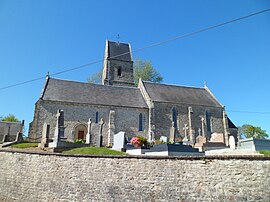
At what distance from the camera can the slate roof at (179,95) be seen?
27283 mm

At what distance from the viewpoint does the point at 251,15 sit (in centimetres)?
702

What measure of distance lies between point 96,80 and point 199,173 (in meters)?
35.7

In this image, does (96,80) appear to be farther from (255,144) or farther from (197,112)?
(255,144)

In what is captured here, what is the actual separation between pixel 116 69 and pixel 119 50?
14.1 ft

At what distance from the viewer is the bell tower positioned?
1363 inches

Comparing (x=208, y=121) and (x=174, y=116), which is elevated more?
(x=174, y=116)

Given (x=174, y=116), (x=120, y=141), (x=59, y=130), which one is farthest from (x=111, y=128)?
(x=59, y=130)

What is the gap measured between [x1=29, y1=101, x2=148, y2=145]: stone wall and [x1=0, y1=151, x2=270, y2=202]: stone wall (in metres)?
10.8

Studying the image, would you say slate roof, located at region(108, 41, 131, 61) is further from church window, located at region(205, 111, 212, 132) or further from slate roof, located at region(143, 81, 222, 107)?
church window, located at region(205, 111, 212, 132)

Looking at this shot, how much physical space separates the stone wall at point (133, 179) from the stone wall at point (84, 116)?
35.3 ft

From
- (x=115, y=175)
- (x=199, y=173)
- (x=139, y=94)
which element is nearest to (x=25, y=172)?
(x=115, y=175)

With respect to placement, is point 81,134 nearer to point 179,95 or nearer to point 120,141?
point 120,141

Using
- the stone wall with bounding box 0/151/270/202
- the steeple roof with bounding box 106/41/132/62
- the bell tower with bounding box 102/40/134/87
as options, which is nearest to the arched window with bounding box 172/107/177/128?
the bell tower with bounding box 102/40/134/87

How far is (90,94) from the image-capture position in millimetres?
25812
